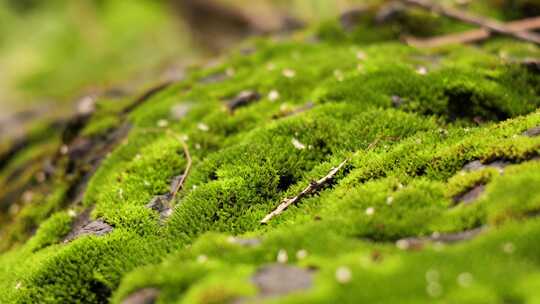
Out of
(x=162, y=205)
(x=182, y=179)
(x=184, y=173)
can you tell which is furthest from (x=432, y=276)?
(x=184, y=173)

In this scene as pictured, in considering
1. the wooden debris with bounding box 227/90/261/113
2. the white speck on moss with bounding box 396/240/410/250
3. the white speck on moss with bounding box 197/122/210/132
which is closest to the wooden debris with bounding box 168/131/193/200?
the white speck on moss with bounding box 197/122/210/132

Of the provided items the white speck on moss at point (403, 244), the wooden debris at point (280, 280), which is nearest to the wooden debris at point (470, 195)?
the white speck on moss at point (403, 244)

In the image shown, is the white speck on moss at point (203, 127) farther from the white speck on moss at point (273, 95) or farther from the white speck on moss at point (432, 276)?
the white speck on moss at point (432, 276)

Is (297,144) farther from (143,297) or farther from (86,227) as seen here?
(143,297)

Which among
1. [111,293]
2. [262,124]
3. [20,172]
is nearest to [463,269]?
[111,293]

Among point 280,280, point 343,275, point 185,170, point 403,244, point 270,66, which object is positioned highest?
point 343,275

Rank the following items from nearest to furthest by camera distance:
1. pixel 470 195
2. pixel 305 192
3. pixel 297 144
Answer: pixel 470 195 → pixel 305 192 → pixel 297 144

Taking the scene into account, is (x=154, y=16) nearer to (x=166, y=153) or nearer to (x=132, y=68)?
(x=132, y=68)
